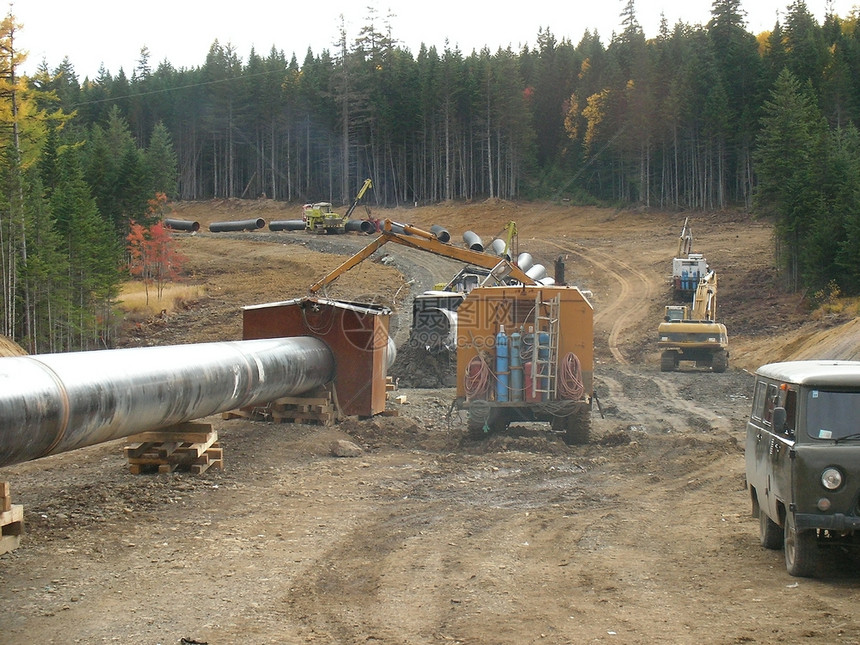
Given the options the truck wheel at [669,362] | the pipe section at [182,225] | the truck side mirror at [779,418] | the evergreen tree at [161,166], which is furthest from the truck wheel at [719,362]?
the pipe section at [182,225]

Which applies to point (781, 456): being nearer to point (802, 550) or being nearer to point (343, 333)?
point (802, 550)

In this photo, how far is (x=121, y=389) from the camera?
10.3m

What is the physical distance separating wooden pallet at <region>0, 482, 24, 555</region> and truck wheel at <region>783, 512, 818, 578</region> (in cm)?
702

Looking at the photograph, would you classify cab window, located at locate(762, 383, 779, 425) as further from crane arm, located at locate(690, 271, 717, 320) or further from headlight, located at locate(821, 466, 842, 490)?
crane arm, located at locate(690, 271, 717, 320)

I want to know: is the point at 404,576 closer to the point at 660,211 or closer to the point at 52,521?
the point at 52,521

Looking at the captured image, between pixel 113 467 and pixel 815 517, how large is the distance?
945 cm

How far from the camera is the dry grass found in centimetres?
4509

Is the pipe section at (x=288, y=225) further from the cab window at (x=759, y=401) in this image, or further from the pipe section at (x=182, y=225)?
the cab window at (x=759, y=401)

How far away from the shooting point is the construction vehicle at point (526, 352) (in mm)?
16156

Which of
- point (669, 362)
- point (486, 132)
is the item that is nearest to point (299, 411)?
point (669, 362)

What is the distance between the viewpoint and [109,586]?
25.3 feet

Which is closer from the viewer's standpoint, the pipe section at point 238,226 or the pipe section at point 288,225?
the pipe section at point 288,225

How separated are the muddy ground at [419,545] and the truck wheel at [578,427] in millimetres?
251

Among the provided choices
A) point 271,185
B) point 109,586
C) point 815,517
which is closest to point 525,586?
point 815,517
